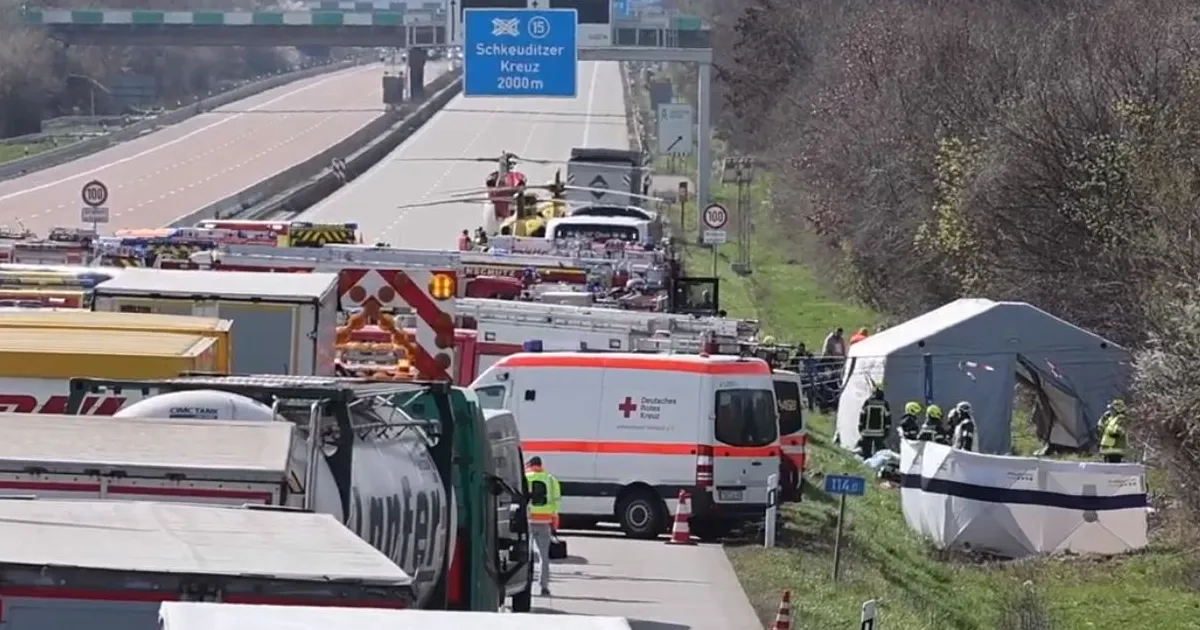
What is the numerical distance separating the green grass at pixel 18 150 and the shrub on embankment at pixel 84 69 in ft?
30.7

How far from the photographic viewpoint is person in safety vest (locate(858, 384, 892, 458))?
107ft

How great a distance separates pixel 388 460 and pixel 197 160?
86276 mm

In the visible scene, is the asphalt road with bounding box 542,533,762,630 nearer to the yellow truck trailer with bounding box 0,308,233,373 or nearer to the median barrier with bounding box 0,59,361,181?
the yellow truck trailer with bounding box 0,308,233,373

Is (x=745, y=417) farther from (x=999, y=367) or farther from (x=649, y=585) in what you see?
(x=999, y=367)

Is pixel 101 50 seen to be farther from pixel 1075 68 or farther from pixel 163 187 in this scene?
pixel 1075 68

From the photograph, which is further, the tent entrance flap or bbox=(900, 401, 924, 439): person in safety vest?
the tent entrance flap

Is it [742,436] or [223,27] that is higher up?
[223,27]

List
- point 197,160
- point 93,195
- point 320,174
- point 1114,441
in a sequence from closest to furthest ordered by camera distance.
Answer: point 1114,441
point 93,195
point 320,174
point 197,160

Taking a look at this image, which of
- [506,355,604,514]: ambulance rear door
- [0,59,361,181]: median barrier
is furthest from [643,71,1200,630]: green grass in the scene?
[0,59,361,181]: median barrier

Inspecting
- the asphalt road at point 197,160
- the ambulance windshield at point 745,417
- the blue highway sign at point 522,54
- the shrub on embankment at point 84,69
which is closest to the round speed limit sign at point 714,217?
the blue highway sign at point 522,54

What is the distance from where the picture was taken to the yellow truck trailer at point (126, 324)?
44.5ft

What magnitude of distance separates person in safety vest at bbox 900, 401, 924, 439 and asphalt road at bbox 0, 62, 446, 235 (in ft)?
105

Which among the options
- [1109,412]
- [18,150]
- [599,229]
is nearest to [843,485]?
[1109,412]

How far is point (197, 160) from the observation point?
3725 inches
